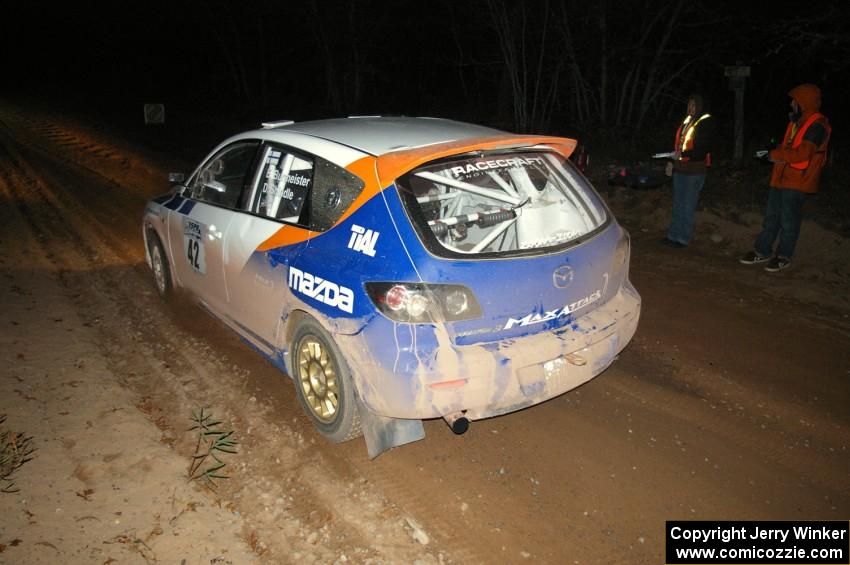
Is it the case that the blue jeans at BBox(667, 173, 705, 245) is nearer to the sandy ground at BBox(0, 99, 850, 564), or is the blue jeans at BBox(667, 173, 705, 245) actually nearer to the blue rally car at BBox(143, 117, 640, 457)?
the sandy ground at BBox(0, 99, 850, 564)

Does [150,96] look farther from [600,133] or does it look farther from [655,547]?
[655,547]

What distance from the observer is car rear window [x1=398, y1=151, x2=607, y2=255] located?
3592 mm

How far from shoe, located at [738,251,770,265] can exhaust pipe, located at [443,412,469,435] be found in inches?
203

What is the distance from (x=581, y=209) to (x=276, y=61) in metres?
28.7

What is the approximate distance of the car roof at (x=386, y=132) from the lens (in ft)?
12.1

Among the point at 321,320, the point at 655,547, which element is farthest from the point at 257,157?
the point at 655,547

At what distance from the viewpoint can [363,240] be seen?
328cm

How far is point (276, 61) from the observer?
29.5 metres

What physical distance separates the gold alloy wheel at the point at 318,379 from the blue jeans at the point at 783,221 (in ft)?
18.0

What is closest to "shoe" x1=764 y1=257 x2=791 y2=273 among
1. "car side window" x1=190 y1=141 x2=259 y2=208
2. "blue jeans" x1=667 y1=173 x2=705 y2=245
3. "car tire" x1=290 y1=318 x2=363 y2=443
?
"blue jeans" x1=667 y1=173 x2=705 y2=245

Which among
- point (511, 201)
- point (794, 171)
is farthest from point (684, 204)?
point (511, 201)

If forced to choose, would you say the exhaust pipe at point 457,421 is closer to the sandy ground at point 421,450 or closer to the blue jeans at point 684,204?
the sandy ground at point 421,450

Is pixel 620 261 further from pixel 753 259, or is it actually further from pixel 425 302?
pixel 753 259

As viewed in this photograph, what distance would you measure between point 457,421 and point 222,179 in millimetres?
3279
